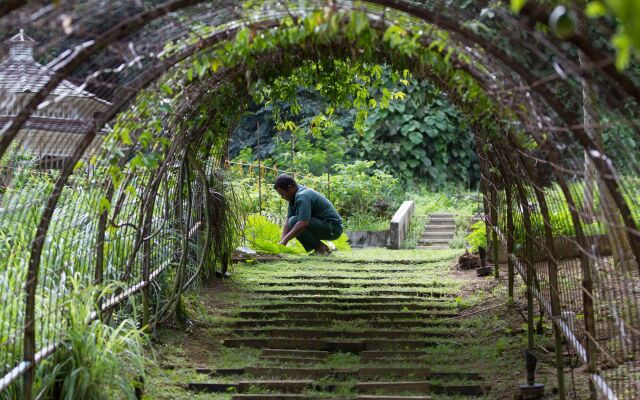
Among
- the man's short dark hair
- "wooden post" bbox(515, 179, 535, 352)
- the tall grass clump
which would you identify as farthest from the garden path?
the man's short dark hair

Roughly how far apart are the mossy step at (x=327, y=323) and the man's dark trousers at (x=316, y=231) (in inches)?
123

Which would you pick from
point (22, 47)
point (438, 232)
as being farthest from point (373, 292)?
point (438, 232)

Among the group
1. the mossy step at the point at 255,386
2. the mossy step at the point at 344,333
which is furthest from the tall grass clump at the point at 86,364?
the mossy step at the point at 344,333

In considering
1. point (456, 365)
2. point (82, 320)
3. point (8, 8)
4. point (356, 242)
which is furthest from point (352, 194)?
point (8, 8)

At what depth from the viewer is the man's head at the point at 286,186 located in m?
11.5

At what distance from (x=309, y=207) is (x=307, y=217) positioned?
0.14 m

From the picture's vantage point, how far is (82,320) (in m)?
5.95

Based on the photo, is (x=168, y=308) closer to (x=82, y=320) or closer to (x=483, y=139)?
(x=82, y=320)

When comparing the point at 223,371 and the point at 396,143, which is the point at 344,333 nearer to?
the point at 223,371

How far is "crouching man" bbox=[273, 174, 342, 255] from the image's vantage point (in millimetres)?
11906

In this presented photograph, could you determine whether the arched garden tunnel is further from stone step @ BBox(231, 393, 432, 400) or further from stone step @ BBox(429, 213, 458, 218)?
stone step @ BBox(429, 213, 458, 218)

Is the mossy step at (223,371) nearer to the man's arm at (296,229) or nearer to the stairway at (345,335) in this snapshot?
the stairway at (345,335)

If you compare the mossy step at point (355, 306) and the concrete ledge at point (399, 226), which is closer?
the mossy step at point (355, 306)

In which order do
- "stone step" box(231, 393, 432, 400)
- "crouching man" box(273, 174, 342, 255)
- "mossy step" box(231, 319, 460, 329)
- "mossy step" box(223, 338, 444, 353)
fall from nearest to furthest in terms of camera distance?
"stone step" box(231, 393, 432, 400) < "mossy step" box(223, 338, 444, 353) < "mossy step" box(231, 319, 460, 329) < "crouching man" box(273, 174, 342, 255)
